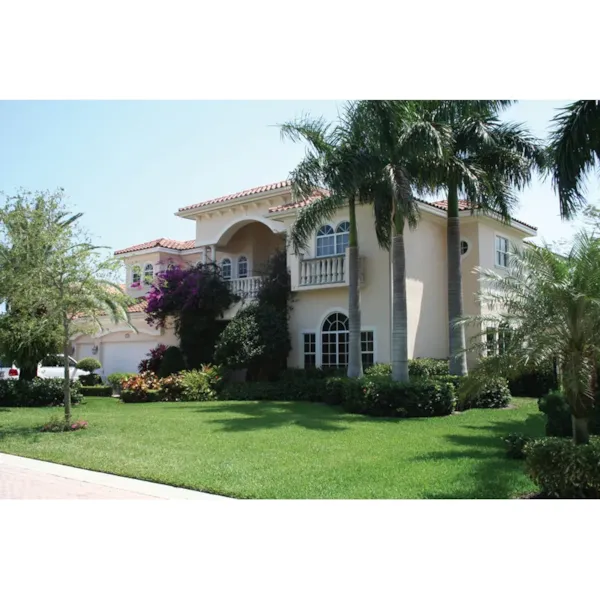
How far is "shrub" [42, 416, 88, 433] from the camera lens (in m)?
13.6

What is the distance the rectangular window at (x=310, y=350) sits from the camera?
21734mm

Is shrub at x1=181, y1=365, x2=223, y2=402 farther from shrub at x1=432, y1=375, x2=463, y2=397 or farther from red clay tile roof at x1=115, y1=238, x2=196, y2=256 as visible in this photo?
red clay tile roof at x1=115, y1=238, x2=196, y2=256

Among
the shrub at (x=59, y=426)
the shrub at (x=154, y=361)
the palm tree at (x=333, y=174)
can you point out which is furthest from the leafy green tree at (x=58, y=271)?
the shrub at (x=154, y=361)

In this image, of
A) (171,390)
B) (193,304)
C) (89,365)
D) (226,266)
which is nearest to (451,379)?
(171,390)

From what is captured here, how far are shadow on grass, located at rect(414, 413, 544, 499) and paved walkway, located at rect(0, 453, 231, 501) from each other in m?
3.32

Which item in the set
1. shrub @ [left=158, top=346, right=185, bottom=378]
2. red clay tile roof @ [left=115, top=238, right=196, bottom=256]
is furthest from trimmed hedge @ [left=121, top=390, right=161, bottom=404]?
red clay tile roof @ [left=115, top=238, right=196, bottom=256]

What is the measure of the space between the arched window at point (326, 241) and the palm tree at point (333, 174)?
9.24 ft

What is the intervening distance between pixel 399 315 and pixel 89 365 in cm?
1670

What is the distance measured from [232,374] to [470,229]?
34.8ft

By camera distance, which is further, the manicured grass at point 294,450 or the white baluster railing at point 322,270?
the white baluster railing at point 322,270

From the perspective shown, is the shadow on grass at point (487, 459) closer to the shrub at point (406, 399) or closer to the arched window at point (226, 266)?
the shrub at point (406, 399)

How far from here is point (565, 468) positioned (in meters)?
7.15
